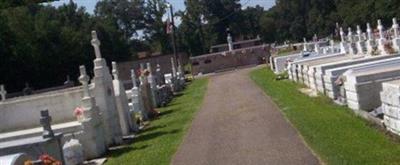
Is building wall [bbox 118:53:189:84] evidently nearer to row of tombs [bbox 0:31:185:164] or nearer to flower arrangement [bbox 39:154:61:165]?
row of tombs [bbox 0:31:185:164]

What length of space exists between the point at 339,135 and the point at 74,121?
8.05 metres

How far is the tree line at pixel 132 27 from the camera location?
58688 millimetres

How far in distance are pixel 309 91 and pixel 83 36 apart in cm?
4953

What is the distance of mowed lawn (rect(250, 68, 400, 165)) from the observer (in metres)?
10.7

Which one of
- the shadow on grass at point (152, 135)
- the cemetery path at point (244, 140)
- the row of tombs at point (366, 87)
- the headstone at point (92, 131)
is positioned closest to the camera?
the cemetery path at point (244, 140)

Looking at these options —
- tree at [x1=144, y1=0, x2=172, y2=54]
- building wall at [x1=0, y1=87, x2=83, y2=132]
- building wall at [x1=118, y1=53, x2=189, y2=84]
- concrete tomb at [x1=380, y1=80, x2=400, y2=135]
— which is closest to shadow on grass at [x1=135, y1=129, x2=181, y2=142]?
building wall at [x1=0, y1=87, x2=83, y2=132]

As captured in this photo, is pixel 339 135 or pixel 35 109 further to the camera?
pixel 35 109

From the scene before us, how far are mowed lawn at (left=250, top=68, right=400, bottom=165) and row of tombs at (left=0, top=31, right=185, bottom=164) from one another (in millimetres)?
4349

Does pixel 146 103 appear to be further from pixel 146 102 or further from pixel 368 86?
pixel 368 86

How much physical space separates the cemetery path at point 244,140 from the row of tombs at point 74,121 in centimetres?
200

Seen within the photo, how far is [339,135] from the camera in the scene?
13297 millimetres

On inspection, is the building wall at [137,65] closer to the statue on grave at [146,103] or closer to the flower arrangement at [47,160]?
the statue on grave at [146,103]

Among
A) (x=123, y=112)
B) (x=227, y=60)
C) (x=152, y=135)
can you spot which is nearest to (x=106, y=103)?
(x=152, y=135)

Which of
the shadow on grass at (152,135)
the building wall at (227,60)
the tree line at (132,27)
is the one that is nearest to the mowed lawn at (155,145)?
the shadow on grass at (152,135)
